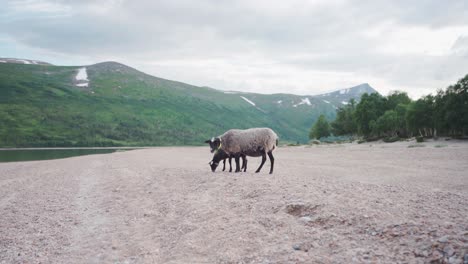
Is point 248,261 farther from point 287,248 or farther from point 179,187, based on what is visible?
point 179,187

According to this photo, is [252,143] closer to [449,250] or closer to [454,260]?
[449,250]

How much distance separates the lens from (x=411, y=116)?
59.3 m

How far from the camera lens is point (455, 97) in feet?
164

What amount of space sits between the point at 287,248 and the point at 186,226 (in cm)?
366

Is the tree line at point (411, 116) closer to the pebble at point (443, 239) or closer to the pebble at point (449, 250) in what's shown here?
the pebble at point (443, 239)

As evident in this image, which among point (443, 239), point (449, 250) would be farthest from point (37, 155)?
point (449, 250)

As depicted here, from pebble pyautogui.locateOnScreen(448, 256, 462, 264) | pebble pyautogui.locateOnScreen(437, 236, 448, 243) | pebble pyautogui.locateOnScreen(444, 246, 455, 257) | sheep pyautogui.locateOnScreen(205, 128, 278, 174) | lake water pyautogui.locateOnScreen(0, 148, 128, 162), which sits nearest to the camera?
pebble pyautogui.locateOnScreen(448, 256, 462, 264)

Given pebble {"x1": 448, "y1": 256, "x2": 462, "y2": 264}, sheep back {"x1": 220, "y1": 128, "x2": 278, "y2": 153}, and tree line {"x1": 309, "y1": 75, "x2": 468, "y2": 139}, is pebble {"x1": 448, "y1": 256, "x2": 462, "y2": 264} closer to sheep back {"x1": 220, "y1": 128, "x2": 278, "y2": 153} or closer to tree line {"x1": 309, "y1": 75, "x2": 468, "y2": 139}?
sheep back {"x1": 220, "y1": 128, "x2": 278, "y2": 153}

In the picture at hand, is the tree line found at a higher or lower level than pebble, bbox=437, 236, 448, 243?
higher

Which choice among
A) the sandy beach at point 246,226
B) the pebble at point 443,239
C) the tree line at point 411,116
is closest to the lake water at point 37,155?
the sandy beach at point 246,226

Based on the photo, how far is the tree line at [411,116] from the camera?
49344mm

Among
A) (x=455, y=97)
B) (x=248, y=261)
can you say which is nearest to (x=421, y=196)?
(x=248, y=261)

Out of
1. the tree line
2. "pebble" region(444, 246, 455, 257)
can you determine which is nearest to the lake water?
"pebble" region(444, 246, 455, 257)

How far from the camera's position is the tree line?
4934 cm
